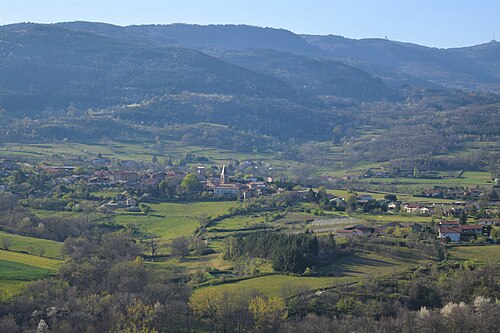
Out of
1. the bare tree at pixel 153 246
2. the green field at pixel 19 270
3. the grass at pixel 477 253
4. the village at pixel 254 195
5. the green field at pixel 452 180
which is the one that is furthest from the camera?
the green field at pixel 452 180

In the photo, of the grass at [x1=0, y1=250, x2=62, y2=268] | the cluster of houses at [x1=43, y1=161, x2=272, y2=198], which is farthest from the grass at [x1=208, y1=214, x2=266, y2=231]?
the grass at [x1=0, y1=250, x2=62, y2=268]

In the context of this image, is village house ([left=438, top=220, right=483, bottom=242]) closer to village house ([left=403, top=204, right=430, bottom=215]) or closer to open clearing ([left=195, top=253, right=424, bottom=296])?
open clearing ([left=195, top=253, right=424, bottom=296])

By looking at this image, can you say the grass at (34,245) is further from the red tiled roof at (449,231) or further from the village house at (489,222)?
the village house at (489,222)

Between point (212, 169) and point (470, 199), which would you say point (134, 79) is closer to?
point (212, 169)

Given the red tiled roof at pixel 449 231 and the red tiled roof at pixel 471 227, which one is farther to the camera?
the red tiled roof at pixel 471 227

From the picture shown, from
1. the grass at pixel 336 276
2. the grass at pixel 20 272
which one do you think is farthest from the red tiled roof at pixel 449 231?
the grass at pixel 20 272

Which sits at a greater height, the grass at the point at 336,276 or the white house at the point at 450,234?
the white house at the point at 450,234

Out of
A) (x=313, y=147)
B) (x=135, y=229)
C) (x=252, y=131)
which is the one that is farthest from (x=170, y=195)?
(x=252, y=131)
